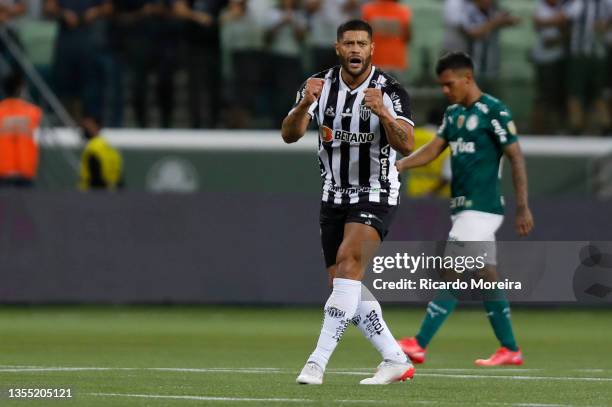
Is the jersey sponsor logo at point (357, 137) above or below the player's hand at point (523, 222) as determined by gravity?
above

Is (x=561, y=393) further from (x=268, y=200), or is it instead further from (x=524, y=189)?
(x=268, y=200)

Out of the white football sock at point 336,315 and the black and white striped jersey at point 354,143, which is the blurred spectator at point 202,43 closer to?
the black and white striped jersey at point 354,143

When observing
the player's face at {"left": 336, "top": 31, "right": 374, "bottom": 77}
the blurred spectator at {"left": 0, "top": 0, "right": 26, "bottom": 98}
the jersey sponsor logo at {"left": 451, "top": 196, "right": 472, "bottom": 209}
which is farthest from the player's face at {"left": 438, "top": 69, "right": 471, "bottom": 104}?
the blurred spectator at {"left": 0, "top": 0, "right": 26, "bottom": 98}

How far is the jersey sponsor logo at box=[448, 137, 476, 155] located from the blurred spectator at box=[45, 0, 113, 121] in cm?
879

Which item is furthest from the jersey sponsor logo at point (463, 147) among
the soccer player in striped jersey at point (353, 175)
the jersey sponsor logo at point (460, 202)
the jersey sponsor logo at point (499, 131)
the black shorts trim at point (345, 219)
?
the black shorts trim at point (345, 219)

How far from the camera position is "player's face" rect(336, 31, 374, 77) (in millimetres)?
8984

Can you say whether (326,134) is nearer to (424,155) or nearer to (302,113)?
(302,113)

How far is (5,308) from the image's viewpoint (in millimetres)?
18156

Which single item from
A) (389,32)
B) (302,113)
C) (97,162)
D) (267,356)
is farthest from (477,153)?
(97,162)

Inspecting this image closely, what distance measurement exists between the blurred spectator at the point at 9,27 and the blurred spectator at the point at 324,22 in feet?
12.3

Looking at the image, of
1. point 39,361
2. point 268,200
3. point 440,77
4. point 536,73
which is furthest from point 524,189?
point 536,73

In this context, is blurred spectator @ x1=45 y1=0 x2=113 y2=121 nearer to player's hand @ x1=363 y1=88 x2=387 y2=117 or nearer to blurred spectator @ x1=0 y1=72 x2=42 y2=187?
blurred spectator @ x1=0 y1=72 x2=42 y2=187

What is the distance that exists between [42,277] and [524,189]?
27.4 ft

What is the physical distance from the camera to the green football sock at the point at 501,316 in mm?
11680
